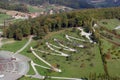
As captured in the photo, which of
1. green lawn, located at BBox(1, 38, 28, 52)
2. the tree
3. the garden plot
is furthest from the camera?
the tree

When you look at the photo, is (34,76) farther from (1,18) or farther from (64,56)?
(1,18)

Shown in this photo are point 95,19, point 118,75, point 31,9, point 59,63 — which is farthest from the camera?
point 31,9

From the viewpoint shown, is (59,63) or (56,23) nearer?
(59,63)

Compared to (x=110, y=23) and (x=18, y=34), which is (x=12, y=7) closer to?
(x=110, y=23)

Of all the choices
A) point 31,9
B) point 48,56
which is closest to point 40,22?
point 48,56

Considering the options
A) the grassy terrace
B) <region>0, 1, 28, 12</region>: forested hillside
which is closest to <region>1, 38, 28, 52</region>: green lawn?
the grassy terrace

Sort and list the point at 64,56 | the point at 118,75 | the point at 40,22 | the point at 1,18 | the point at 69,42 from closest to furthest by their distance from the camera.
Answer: the point at 118,75
the point at 64,56
the point at 69,42
the point at 40,22
the point at 1,18

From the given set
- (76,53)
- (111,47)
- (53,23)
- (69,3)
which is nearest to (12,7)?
(69,3)

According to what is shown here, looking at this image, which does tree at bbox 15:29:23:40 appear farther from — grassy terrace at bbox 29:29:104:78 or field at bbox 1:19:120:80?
grassy terrace at bbox 29:29:104:78

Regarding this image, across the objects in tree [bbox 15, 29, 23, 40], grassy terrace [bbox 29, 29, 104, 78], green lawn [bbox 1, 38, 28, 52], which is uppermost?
tree [bbox 15, 29, 23, 40]
